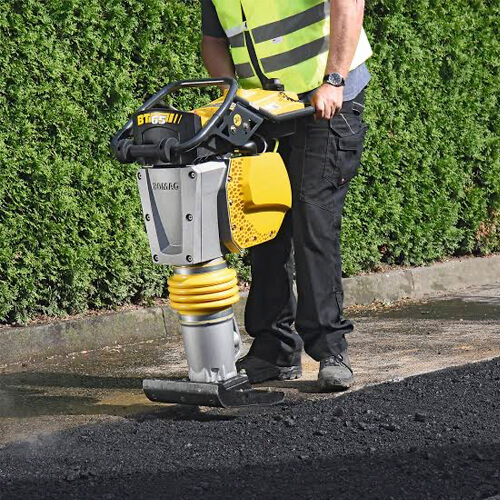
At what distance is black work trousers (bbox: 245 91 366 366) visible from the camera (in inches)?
206

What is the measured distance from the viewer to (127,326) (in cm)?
699

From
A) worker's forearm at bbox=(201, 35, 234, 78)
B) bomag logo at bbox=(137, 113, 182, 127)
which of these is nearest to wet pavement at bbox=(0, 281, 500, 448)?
bomag logo at bbox=(137, 113, 182, 127)

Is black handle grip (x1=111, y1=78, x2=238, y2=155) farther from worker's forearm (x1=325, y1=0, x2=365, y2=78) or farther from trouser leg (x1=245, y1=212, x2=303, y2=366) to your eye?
trouser leg (x1=245, y1=212, x2=303, y2=366)

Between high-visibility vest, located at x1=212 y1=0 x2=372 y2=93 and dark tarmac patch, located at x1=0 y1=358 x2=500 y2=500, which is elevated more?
Result: high-visibility vest, located at x1=212 y1=0 x2=372 y2=93

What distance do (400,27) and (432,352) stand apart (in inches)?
130

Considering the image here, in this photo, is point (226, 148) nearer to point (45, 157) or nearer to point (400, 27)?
point (45, 157)

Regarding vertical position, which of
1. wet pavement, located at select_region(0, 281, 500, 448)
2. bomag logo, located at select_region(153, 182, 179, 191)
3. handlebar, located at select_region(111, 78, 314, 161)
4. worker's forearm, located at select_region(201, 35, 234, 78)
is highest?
worker's forearm, located at select_region(201, 35, 234, 78)

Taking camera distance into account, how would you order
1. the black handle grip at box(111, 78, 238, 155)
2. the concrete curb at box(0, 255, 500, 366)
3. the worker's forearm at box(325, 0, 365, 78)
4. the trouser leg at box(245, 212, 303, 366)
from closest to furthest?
1. the black handle grip at box(111, 78, 238, 155)
2. the worker's forearm at box(325, 0, 365, 78)
3. the trouser leg at box(245, 212, 303, 366)
4. the concrete curb at box(0, 255, 500, 366)

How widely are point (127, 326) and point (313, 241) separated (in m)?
2.07

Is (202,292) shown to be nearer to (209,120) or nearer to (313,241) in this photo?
(209,120)

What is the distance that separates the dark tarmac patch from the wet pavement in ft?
0.84

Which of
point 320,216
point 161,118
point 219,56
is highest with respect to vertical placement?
point 219,56

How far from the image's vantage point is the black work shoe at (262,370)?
5.54 meters

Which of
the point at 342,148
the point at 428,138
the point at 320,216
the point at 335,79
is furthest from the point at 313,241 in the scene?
the point at 428,138
